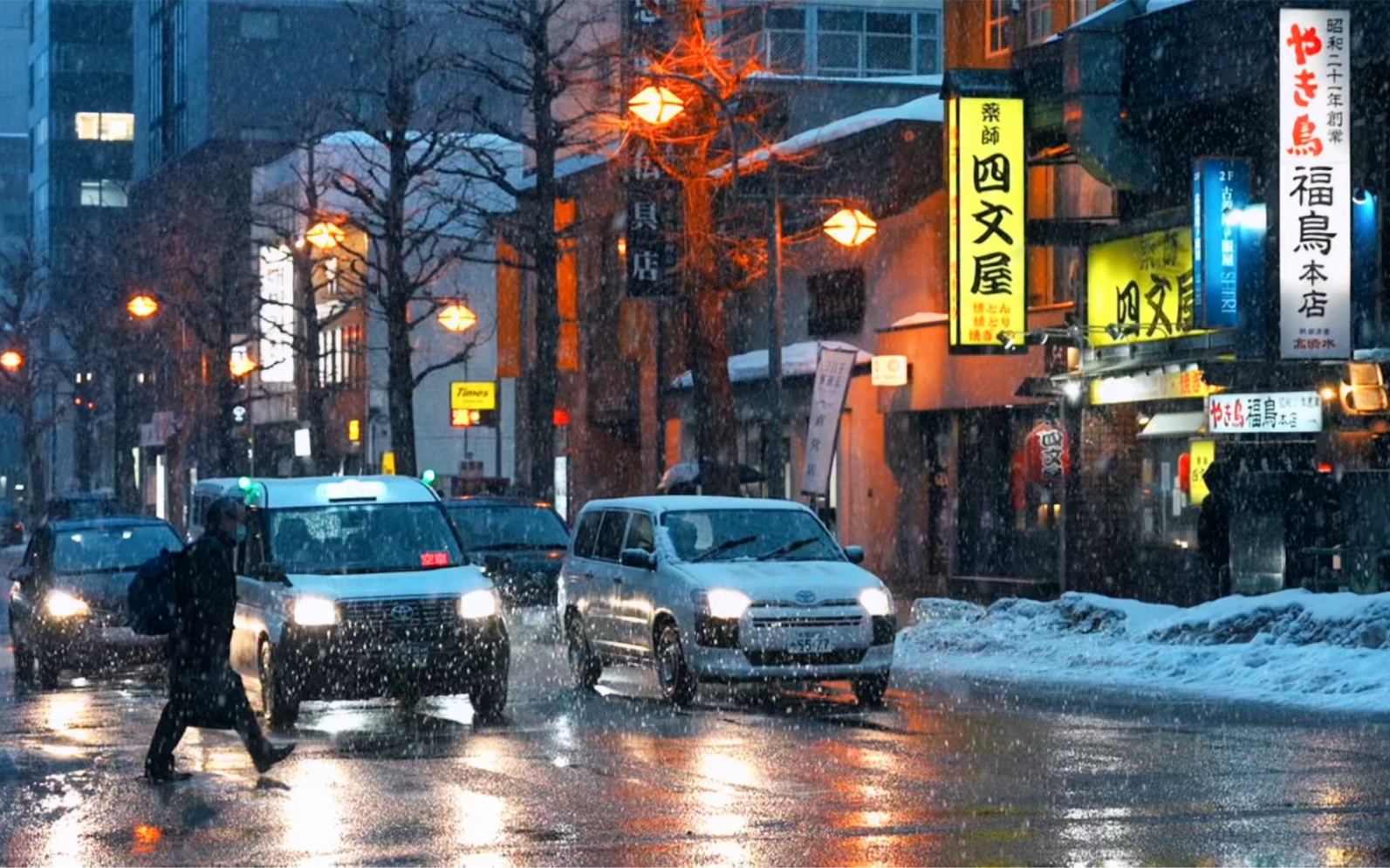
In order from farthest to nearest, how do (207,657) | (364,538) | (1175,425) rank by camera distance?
(1175,425)
(364,538)
(207,657)

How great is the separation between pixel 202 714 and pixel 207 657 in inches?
13.7

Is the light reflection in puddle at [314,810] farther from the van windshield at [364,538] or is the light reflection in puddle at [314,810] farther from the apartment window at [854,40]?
the apartment window at [854,40]

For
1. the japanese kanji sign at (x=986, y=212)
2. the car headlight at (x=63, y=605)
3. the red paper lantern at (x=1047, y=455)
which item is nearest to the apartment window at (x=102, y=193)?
the red paper lantern at (x=1047, y=455)

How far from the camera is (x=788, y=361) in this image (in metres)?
43.6

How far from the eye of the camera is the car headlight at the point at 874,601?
62.9ft

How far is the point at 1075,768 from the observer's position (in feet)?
46.5

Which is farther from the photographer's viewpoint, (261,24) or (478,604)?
(261,24)

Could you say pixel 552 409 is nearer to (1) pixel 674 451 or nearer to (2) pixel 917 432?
(2) pixel 917 432

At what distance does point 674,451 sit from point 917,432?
10598mm

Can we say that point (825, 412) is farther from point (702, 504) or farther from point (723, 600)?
point (723, 600)

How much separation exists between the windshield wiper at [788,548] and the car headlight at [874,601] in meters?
1.19

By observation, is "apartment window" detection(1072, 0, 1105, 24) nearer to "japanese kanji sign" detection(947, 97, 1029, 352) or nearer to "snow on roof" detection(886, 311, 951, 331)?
"japanese kanji sign" detection(947, 97, 1029, 352)

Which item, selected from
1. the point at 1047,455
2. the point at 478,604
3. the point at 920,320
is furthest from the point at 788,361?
the point at 478,604

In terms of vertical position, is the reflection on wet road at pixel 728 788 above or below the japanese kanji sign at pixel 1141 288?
below
